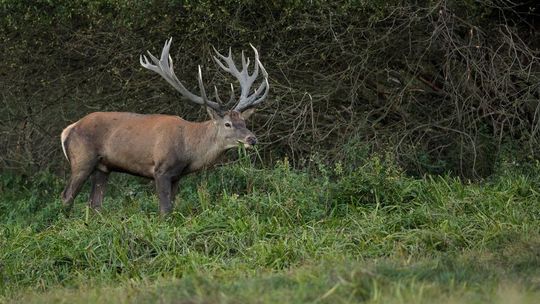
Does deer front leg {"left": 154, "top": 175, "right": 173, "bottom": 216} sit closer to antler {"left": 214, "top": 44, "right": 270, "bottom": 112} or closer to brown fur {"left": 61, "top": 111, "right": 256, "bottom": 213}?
brown fur {"left": 61, "top": 111, "right": 256, "bottom": 213}

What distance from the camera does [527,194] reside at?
1134 centimetres

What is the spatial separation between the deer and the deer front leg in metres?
0.05

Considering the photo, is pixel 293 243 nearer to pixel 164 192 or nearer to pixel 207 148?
pixel 164 192

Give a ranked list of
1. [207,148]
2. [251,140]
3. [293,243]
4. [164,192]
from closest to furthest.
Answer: [293,243] → [164,192] → [251,140] → [207,148]

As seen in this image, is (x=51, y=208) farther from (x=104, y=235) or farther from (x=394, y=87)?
(x=394, y=87)

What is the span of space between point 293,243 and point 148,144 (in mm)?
3250

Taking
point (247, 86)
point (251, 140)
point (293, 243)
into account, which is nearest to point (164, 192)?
point (251, 140)

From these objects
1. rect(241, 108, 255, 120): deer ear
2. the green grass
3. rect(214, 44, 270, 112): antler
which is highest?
rect(214, 44, 270, 112): antler

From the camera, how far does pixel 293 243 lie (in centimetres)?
956

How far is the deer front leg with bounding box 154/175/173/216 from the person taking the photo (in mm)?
11766

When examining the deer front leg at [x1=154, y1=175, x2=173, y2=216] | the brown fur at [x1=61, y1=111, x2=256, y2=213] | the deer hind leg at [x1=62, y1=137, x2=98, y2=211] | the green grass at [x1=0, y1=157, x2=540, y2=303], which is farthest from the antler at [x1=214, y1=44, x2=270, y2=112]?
the deer hind leg at [x1=62, y1=137, x2=98, y2=211]

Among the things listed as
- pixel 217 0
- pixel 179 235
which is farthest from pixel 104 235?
pixel 217 0

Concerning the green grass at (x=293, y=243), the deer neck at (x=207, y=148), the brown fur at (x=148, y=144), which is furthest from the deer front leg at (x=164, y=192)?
the deer neck at (x=207, y=148)

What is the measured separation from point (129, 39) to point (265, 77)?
2785 millimetres
